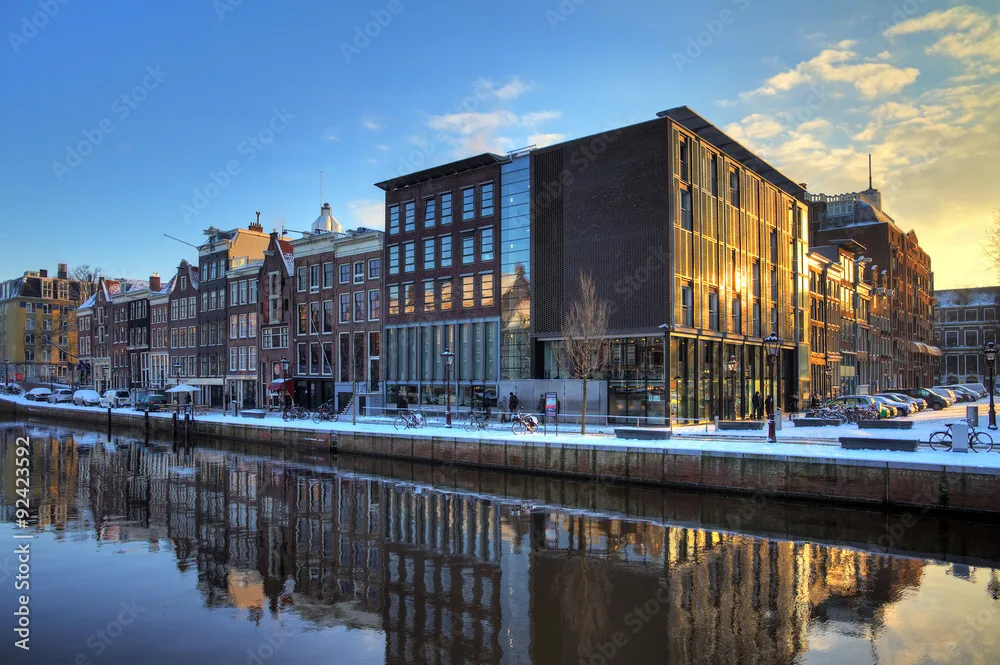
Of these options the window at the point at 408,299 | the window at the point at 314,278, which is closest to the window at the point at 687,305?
the window at the point at 408,299

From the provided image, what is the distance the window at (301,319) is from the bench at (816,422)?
4256 cm

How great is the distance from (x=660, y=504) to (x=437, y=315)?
93.6 ft

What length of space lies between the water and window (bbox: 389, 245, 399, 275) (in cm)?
2825

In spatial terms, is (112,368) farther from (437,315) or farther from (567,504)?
(567,504)

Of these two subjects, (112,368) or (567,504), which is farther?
(112,368)

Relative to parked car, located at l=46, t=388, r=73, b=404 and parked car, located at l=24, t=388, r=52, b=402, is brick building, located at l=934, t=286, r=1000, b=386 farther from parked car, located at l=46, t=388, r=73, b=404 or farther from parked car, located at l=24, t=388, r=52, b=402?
parked car, located at l=24, t=388, r=52, b=402

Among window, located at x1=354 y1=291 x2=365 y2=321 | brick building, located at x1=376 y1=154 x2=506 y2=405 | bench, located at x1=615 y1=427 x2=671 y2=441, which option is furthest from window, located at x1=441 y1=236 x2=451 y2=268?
bench, located at x1=615 y1=427 x2=671 y2=441

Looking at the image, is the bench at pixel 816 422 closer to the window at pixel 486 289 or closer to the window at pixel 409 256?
the window at pixel 486 289

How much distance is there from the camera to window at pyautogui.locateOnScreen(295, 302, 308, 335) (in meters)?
60.8

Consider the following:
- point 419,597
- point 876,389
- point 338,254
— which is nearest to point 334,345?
point 338,254

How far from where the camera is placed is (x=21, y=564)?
16891 millimetres

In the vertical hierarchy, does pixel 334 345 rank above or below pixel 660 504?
above

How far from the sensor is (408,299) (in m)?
52.0

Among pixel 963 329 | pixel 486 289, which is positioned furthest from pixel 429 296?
pixel 963 329
